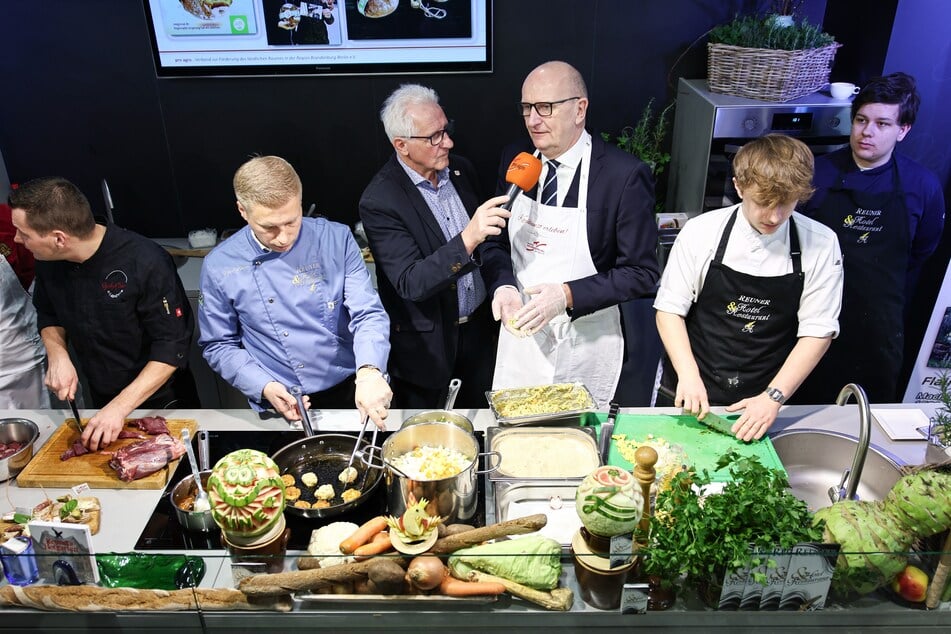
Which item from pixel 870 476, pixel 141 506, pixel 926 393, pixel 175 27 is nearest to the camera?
pixel 141 506

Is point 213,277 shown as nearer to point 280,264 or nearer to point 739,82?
point 280,264

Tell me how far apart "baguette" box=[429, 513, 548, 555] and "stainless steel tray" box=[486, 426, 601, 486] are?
1.03 feet

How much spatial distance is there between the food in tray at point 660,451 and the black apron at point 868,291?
1546 mm

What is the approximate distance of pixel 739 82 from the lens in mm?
3785

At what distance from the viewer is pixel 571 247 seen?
9.48 feet

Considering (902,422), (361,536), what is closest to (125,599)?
(361,536)

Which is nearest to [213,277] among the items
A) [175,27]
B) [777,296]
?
[777,296]

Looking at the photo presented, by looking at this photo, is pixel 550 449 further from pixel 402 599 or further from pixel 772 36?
pixel 772 36

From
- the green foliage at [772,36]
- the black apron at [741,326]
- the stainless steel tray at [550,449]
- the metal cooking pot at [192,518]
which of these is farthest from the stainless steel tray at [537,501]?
the green foliage at [772,36]

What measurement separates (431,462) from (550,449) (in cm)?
38

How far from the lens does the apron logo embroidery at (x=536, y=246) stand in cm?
295

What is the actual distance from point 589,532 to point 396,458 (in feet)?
2.15

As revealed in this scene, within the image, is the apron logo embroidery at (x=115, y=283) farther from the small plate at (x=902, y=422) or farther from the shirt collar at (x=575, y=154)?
the small plate at (x=902, y=422)

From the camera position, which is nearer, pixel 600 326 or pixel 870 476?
pixel 870 476
